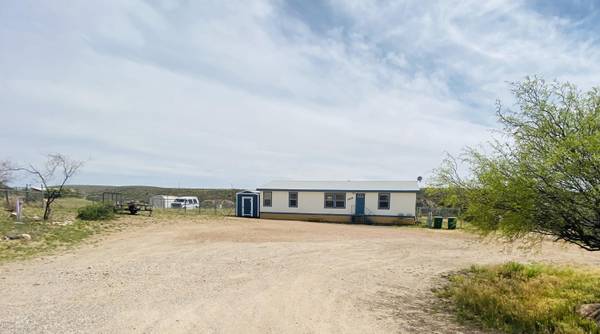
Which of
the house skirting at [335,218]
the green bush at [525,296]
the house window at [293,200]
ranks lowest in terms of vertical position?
the house skirting at [335,218]

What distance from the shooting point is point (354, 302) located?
6816 mm

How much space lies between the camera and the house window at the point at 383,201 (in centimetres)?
2692

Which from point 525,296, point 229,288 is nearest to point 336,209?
point 525,296

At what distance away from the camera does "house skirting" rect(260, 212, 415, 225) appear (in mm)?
26453

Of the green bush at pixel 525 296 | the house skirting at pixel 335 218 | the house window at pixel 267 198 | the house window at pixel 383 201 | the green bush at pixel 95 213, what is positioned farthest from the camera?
the house window at pixel 267 198

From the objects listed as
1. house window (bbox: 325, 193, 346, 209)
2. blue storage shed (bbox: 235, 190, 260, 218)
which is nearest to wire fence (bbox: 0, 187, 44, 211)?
blue storage shed (bbox: 235, 190, 260, 218)

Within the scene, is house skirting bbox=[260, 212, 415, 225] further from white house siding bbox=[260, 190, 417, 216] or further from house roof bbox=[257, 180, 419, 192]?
house roof bbox=[257, 180, 419, 192]

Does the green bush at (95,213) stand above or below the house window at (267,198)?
below

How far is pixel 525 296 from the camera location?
7.40 metres

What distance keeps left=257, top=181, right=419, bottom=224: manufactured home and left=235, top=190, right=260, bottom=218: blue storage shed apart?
21.8 inches

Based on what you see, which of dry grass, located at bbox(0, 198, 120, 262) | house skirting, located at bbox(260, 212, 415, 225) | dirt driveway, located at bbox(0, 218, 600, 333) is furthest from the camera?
house skirting, located at bbox(260, 212, 415, 225)

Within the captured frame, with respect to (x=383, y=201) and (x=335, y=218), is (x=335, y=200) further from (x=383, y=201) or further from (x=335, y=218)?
(x=383, y=201)

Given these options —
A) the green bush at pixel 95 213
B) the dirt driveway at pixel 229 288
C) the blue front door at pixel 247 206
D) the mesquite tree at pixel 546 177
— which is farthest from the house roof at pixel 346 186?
the mesquite tree at pixel 546 177

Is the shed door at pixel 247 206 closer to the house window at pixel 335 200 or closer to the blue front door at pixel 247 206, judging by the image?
the blue front door at pixel 247 206
